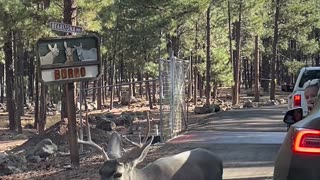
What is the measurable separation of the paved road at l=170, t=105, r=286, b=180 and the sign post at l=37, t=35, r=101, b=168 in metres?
3.09

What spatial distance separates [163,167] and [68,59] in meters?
3.49

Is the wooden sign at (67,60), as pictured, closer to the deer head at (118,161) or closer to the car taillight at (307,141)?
the deer head at (118,161)

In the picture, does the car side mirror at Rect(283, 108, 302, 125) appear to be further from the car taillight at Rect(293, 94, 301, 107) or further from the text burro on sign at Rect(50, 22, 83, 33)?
the car taillight at Rect(293, 94, 301, 107)

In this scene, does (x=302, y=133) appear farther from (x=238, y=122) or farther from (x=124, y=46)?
(x=124, y=46)

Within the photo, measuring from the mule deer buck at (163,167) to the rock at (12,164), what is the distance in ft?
19.4

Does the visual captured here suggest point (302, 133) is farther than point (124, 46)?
No

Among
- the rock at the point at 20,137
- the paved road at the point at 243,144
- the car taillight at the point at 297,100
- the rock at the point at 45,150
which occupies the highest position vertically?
the car taillight at the point at 297,100

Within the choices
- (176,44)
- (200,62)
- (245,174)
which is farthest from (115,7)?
(245,174)

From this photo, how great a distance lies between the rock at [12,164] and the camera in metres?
13.5

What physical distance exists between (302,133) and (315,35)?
58512mm

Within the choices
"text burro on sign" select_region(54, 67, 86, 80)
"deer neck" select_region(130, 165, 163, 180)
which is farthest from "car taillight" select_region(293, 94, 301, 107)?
"deer neck" select_region(130, 165, 163, 180)

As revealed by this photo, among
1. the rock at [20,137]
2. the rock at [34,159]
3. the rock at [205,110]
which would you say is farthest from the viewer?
the rock at [205,110]

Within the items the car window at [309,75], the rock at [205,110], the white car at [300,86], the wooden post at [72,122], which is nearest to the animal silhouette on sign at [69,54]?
the wooden post at [72,122]

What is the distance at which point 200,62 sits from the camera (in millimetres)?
45719
